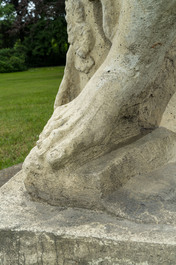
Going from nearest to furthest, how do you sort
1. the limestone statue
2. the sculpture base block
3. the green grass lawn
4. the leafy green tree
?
the sculpture base block < the limestone statue < the green grass lawn < the leafy green tree

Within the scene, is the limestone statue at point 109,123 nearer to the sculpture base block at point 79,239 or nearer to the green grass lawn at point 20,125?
the sculpture base block at point 79,239

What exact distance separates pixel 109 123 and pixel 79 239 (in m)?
0.48

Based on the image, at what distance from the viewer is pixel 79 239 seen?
1.14 metres

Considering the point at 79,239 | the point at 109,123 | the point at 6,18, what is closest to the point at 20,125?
the point at 109,123

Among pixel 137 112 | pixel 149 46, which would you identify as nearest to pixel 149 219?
pixel 137 112

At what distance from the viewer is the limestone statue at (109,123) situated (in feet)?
4.04

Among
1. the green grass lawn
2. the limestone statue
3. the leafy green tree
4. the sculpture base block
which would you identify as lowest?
the green grass lawn

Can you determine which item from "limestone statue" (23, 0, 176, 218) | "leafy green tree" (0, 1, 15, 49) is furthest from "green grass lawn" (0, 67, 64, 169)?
"leafy green tree" (0, 1, 15, 49)

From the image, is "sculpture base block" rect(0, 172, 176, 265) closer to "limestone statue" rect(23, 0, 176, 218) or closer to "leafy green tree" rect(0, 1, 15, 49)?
"limestone statue" rect(23, 0, 176, 218)

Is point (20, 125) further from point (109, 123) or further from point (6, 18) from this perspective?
point (6, 18)

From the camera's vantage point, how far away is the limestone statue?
1.23 metres

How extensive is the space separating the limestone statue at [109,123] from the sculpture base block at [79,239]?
0.30ft

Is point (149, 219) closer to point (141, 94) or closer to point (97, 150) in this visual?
point (97, 150)

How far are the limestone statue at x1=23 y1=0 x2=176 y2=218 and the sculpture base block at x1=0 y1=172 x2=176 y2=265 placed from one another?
3.6 inches
